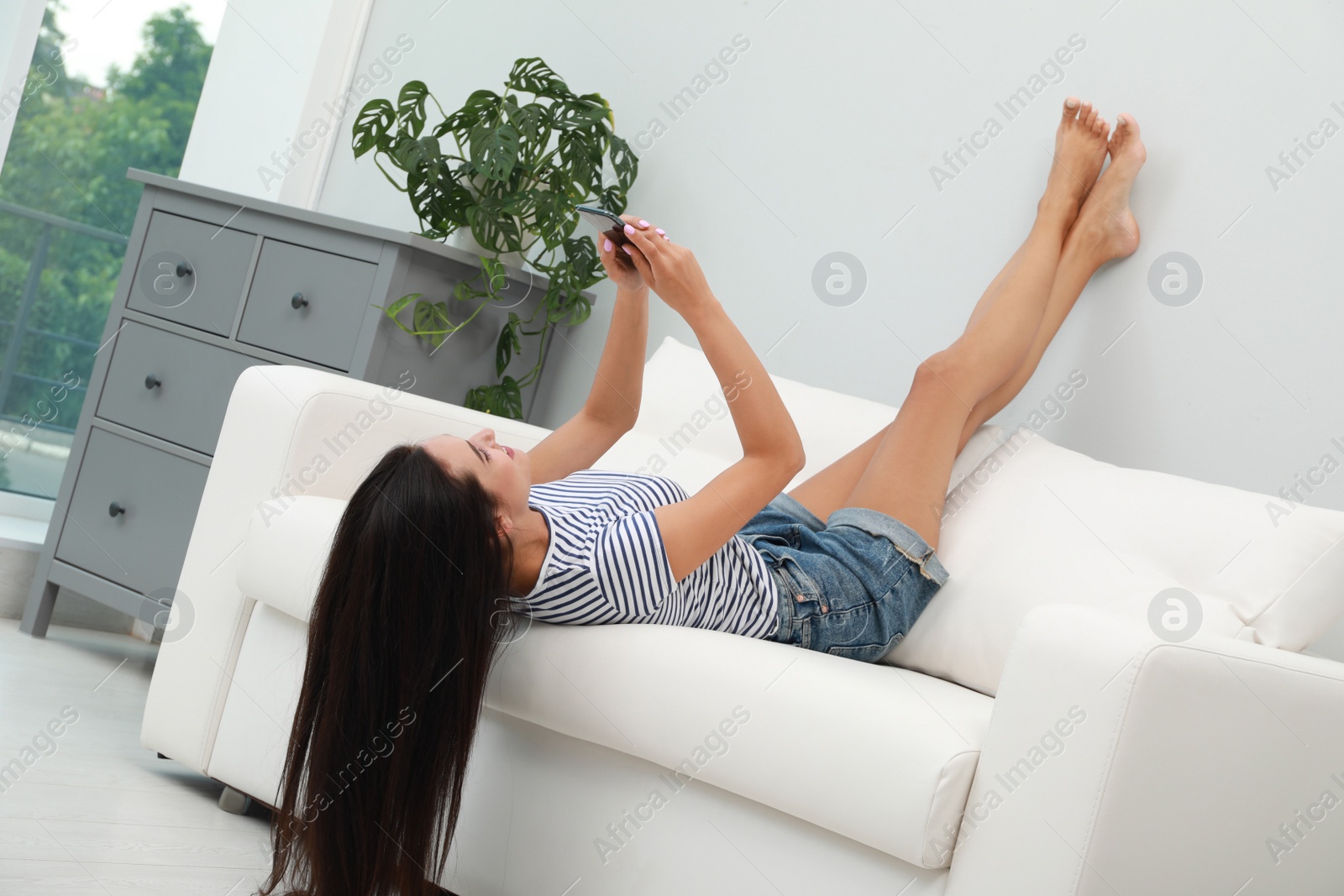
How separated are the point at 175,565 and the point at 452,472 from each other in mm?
1247

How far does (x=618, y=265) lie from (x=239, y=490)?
66 cm

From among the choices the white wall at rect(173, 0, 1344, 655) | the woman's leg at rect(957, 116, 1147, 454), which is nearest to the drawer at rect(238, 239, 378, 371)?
the white wall at rect(173, 0, 1344, 655)

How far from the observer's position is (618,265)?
5.08 ft

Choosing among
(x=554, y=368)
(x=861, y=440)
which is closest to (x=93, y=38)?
(x=554, y=368)

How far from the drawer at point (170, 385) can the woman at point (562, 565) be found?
0.93 m

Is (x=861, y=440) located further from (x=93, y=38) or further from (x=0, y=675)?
(x=93, y=38)

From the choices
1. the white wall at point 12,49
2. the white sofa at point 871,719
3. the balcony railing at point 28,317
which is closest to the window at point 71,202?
the balcony railing at point 28,317

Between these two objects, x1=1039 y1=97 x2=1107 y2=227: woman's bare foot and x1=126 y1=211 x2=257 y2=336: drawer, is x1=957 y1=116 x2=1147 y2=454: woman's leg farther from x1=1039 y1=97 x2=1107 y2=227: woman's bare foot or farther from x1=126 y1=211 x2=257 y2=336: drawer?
x1=126 y1=211 x2=257 y2=336: drawer

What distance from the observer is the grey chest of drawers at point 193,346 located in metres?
2.30

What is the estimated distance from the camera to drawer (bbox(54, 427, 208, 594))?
2.30 meters

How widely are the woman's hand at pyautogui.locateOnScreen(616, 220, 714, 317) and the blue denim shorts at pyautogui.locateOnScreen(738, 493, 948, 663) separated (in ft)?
1.08

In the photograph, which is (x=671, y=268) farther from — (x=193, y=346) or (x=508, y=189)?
(x=193, y=346)

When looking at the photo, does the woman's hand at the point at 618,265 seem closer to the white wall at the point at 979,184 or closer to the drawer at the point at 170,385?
the white wall at the point at 979,184

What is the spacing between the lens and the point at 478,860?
1.38 meters
